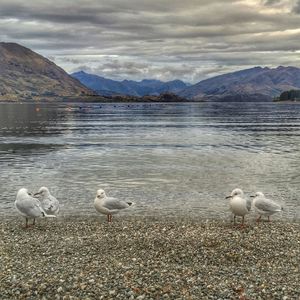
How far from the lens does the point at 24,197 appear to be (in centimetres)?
2298

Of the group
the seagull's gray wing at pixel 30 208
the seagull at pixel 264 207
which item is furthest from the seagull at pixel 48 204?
the seagull at pixel 264 207

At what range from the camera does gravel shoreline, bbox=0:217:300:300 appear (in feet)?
48.1

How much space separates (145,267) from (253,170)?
2903 cm

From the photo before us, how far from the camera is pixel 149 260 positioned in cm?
1753

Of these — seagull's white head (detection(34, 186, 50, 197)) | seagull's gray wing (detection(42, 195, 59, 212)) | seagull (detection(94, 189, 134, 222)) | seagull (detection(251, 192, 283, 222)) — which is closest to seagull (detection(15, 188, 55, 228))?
seagull's gray wing (detection(42, 195, 59, 212))

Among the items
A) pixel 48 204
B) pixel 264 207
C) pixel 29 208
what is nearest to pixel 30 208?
pixel 29 208

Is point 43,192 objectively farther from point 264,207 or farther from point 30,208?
point 264,207

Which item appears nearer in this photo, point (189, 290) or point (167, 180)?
point (189, 290)

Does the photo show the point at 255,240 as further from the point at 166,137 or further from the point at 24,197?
the point at 166,137

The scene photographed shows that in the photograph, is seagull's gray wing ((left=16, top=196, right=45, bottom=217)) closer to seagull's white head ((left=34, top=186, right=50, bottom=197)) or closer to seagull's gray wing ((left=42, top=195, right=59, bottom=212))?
seagull's gray wing ((left=42, top=195, right=59, bottom=212))

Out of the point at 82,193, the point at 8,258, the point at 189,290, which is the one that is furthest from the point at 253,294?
the point at 82,193

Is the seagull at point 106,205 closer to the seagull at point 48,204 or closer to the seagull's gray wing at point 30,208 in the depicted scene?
the seagull at point 48,204

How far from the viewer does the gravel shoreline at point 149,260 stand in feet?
48.1

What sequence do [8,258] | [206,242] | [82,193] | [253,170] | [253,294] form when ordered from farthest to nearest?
[253,170] < [82,193] < [206,242] < [8,258] < [253,294]
